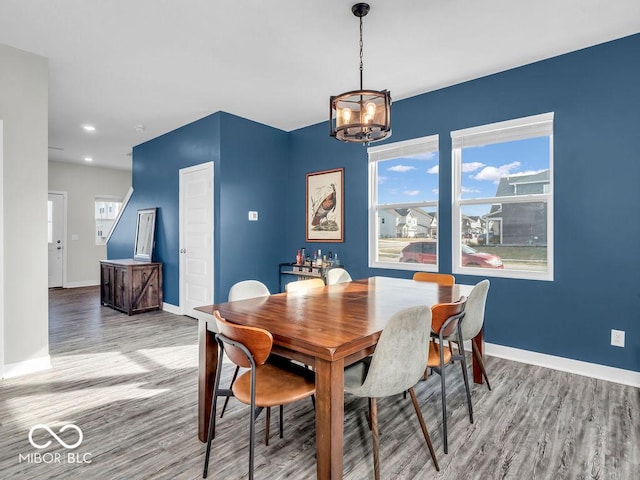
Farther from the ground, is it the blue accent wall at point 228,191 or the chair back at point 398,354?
the blue accent wall at point 228,191

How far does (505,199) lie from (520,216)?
0.70ft

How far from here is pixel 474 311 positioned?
2.41m

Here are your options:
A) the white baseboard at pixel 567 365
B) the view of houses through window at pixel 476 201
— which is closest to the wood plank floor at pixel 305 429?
the white baseboard at pixel 567 365

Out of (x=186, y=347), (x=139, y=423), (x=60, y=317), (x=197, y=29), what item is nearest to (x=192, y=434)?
(x=139, y=423)

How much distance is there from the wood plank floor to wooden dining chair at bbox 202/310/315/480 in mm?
408

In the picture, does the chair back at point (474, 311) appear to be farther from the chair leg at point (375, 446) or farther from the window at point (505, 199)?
the window at point (505, 199)

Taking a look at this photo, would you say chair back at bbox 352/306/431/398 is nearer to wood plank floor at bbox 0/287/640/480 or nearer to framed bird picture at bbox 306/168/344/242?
wood plank floor at bbox 0/287/640/480

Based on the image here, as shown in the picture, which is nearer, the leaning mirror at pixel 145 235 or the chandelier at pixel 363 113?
the chandelier at pixel 363 113

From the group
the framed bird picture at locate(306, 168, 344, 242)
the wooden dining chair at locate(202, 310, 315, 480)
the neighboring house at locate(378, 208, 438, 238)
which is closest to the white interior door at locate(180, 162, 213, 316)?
the framed bird picture at locate(306, 168, 344, 242)

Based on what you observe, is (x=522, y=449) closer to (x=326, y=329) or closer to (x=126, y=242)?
(x=326, y=329)

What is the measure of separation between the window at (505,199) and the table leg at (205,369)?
2694mm

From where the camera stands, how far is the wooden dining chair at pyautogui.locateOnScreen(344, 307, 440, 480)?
1.56 meters

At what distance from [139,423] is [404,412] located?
1717mm

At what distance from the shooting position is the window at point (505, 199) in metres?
3.21
